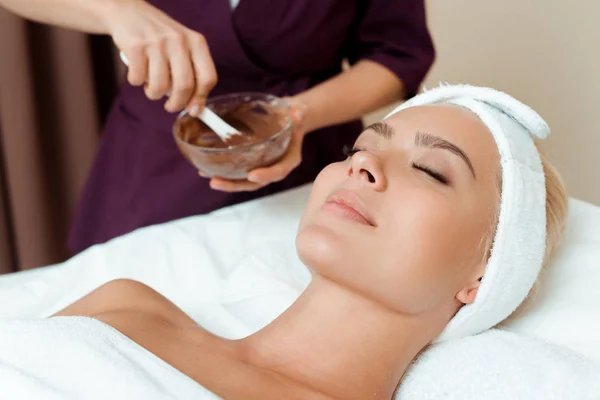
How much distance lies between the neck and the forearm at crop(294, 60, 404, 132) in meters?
0.42

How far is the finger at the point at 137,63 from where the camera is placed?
919 mm

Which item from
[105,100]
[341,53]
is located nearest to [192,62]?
Result: [341,53]

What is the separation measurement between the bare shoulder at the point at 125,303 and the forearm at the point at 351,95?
44cm

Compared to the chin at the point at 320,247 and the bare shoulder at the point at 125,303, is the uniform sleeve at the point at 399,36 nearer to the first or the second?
the chin at the point at 320,247

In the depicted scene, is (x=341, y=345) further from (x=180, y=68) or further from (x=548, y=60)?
(x=548, y=60)

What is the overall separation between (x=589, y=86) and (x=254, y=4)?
0.90 m

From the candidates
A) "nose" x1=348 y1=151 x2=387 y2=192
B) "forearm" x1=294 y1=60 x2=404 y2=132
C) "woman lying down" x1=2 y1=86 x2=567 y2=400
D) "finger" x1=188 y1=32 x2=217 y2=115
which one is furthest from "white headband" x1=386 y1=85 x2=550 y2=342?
"finger" x1=188 y1=32 x2=217 y2=115

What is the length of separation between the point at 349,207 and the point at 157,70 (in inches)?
13.7

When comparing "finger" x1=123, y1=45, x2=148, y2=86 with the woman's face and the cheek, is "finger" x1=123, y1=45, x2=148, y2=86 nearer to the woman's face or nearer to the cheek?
the woman's face

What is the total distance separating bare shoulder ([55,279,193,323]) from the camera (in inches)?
37.5

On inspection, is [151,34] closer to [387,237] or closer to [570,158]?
[387,237]

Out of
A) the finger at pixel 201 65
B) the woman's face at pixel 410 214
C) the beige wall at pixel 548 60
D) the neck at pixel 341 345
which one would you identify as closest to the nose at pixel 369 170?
the woman's face at pixel 410 214

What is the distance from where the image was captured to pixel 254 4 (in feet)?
4.00

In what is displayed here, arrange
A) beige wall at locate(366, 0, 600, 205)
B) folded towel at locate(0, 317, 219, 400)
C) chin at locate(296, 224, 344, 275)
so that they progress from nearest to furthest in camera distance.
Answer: folded towel at locate(0, 317, 219, 400), chin at locate(296, 224, 344, 275), beige wall at locate(366, 0, 600, 205)
